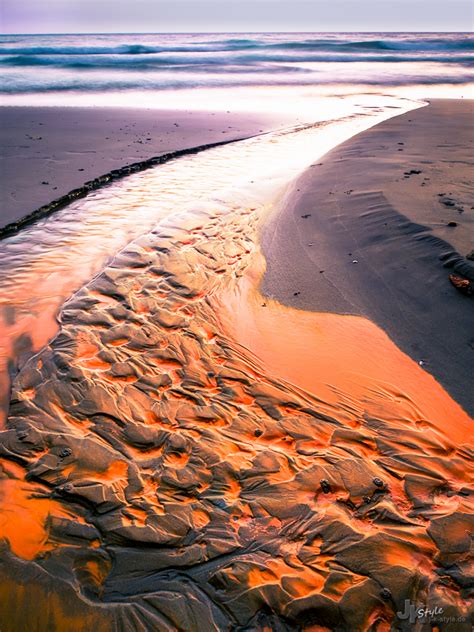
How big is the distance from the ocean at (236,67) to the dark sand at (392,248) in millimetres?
15155

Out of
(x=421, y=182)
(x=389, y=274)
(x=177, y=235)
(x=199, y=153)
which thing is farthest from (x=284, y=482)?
(x=199, y=153)

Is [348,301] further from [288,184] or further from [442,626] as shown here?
[288,184]

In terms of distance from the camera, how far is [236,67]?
27531 millimetres

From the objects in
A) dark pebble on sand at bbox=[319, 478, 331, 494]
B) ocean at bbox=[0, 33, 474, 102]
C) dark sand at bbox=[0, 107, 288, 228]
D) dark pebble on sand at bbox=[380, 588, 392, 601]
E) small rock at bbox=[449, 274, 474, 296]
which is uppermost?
ocean at bbox=[0, 33, 474, 102]

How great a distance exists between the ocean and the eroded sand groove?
17311mm

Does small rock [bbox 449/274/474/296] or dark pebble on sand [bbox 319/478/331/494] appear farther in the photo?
small rock [bbox 449/274/474/296]

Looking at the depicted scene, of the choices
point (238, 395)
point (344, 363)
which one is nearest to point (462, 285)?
point (344, 363)

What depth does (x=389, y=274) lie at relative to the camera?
15.6 feet

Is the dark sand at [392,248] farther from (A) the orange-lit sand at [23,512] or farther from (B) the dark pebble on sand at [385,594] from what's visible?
(A) the orange-lit sand at [23,512]

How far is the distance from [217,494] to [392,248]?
3672 millimetres

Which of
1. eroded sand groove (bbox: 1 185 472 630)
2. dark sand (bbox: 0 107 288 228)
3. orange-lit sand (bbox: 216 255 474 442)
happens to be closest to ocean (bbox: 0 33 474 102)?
dark sand (bbox: 0 107 288 228)

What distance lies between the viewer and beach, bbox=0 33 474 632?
228 centimetres

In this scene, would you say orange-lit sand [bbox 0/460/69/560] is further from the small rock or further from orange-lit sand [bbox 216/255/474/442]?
the small rock

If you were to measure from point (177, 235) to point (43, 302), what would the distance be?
211 cm
